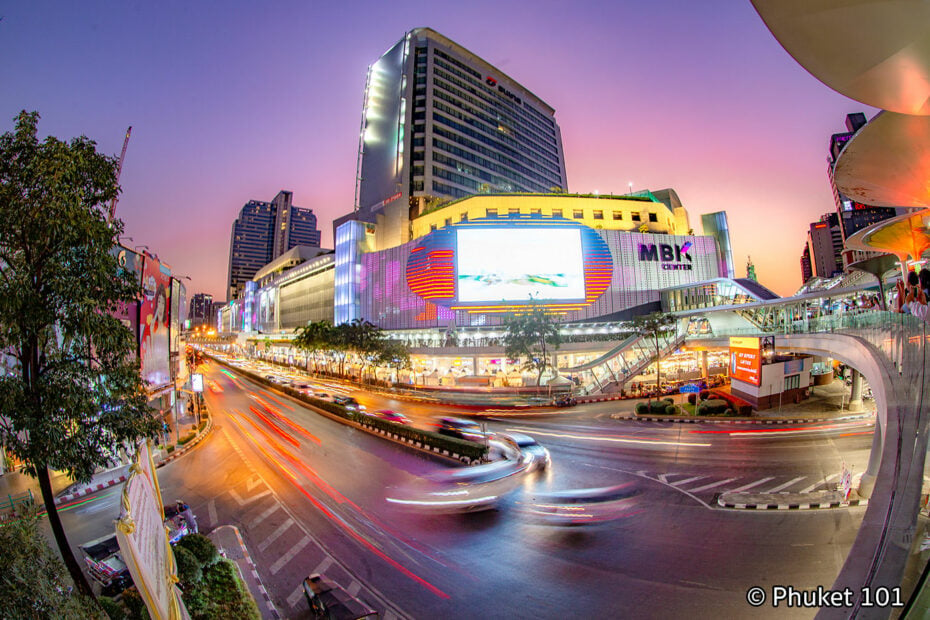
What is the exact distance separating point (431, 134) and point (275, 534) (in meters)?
81.5

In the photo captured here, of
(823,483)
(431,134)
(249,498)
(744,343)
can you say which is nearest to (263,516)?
(249,498)

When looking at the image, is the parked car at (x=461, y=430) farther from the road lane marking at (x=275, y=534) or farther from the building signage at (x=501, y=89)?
the building signage at (x=501, y=89)

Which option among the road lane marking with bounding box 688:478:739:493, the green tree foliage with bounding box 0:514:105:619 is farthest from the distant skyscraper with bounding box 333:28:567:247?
the green tree foliage with bounding box 0:514:105:619

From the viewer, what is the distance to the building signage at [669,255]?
223ft

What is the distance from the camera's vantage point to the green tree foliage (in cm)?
495

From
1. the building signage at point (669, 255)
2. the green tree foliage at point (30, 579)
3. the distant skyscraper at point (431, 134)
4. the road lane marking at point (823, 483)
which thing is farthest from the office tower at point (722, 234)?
the green tree foliage at point (30, 579)

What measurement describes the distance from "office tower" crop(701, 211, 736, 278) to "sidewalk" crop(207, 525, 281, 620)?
265ft

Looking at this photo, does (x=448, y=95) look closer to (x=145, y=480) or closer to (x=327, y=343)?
(x=327, y=343)

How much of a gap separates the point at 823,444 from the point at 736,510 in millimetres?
11868

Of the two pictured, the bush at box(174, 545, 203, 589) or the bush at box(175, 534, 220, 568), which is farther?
the bush at box(175, 534, 220, 568)

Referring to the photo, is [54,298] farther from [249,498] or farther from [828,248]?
[828,248]

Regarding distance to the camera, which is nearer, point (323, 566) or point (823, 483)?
point (323, 566)

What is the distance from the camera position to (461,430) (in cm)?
2528

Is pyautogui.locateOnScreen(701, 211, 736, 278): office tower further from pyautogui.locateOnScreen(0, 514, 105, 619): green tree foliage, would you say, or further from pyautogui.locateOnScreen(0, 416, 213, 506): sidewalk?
pyautogui.locateOnScreen(0, 514, 105, 619): green tree foliage
